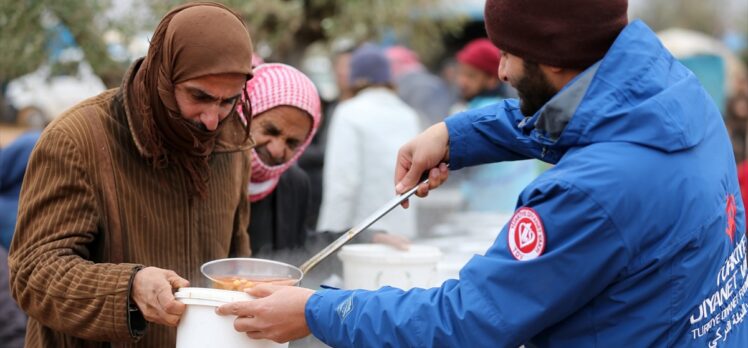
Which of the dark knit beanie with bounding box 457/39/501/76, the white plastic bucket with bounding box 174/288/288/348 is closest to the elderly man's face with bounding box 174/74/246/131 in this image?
the white plastic bucket with bounding box 174/288/288/348

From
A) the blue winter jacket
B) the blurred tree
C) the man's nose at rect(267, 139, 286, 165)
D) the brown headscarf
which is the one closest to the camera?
the blue winter jacket

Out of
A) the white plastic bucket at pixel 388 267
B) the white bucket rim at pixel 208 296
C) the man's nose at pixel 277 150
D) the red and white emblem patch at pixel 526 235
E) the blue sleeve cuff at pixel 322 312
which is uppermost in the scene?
the red and white emblem patch at pixel 526 235

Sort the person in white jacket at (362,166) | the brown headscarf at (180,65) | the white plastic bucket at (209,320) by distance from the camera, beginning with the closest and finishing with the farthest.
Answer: the white plastic bucket at (209,320) < the brown headscarf at (180,65) < the person in white jacket at (362,166)

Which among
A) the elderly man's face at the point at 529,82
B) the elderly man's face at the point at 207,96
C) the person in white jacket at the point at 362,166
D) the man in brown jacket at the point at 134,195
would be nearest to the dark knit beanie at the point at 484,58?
the person in white jacket at the point at 362,166

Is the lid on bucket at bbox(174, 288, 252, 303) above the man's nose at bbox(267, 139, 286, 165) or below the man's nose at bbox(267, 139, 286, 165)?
above

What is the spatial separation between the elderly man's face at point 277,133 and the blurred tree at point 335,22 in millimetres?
3116

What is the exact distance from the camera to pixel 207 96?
2188 mm

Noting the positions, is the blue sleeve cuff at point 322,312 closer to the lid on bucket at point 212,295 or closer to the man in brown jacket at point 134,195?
the lid on bucket at point 212,295

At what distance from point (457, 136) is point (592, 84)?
0.71m

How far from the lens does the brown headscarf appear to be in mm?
2111

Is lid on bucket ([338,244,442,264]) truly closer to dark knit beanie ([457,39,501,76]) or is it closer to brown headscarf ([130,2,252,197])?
brown headscarf ([130,2,252,197])

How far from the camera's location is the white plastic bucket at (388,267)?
2840 mm

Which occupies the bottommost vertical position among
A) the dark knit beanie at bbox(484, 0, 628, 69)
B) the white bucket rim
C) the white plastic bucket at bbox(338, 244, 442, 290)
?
the white plastic bucket at bbox(338, 244, 442, 290)

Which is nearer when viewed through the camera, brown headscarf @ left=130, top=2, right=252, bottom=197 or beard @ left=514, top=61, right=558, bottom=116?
beard @ left=514, top=61, right=558, bottom=116
